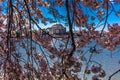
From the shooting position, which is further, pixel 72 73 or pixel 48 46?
pixel 48 46

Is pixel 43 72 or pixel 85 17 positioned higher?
pixel 85 17

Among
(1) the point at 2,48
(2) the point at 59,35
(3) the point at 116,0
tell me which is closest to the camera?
(3) the point at 116,0

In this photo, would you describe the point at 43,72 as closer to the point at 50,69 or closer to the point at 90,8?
the point at 50,69

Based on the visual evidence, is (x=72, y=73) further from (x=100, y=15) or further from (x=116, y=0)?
(x=116, y=0)

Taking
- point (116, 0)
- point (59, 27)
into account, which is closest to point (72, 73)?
point (59, 27)

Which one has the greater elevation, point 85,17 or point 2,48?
point 85,17

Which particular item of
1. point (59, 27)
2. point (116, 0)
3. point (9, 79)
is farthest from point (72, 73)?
point (116, 0)

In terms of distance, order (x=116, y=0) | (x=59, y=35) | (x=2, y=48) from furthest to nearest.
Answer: (x=59, y=35) < (x=2, y=48) < (x=116, y=0)

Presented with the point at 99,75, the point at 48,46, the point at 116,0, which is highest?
the point at 116,0

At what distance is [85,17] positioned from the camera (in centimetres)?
361

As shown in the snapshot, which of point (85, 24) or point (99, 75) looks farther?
point (99, 75)

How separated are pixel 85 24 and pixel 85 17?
9 centimetres

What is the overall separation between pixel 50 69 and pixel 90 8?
976 mm

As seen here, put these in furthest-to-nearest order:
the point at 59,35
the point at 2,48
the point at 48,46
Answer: the point at 48,46 < the point at 59,35 < the point at 2,48
